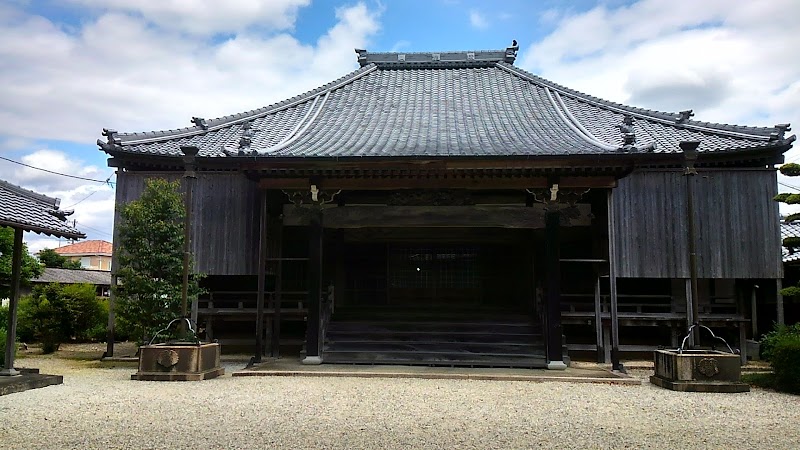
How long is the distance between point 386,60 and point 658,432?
16536 millimetres

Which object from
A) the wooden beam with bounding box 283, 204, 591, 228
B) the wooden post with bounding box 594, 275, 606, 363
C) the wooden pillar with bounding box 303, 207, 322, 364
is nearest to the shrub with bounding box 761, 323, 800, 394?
the wooden post with bounding box 594, 275, 606, 363


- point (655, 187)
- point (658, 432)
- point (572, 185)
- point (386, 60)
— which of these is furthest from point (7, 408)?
point (386, 60)

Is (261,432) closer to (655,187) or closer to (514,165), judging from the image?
(514,165)

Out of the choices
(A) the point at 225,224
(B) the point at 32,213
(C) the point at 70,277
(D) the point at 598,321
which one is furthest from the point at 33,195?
(C) the point at 70,277

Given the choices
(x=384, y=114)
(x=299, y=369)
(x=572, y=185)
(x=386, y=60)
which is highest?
(x=386, y=60)

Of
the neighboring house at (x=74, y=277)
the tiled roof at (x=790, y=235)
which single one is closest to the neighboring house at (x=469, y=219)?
the tiled roof at (x=790, y=235)

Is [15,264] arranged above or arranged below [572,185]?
below

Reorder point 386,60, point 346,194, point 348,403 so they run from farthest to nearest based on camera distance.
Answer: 1. point 386,60
2. point 346,194
3. point 348,403

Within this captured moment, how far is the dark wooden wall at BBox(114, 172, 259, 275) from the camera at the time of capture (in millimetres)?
14625

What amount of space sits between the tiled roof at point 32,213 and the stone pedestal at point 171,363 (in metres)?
2.46

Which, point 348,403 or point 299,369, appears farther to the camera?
point 299,369

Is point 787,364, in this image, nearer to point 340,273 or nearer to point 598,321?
point 598,321

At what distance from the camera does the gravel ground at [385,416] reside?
20.9 ft

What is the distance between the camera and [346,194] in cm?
1442
